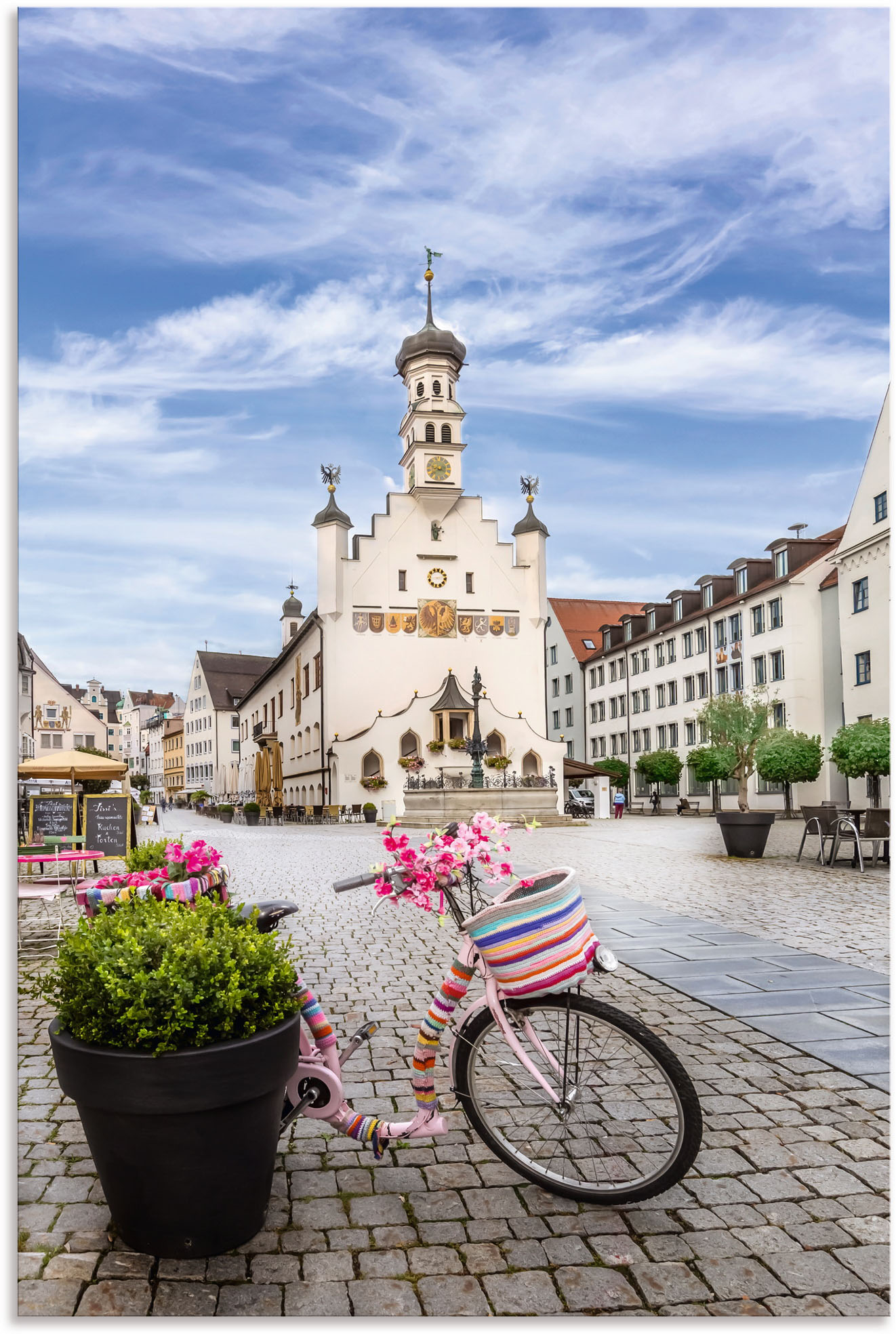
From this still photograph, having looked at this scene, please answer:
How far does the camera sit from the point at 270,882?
50.3ft

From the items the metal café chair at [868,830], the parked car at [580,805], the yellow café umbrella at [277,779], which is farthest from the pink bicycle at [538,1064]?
the yellow café umbrella at [277,779]

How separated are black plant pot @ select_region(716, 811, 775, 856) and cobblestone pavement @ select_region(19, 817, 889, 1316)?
12.9 metres

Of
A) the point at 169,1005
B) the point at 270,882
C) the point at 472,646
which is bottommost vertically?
the point at 270,882

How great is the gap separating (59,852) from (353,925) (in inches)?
153

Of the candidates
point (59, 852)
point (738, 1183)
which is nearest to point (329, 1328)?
point (738, 1183)

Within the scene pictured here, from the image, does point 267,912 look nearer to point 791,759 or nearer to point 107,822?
point 107,822

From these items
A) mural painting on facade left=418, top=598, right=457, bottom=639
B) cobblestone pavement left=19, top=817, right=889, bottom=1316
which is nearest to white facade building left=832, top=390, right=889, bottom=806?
mural painting on facade left=418, top=598, right=457, bottom=639

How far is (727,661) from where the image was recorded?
165 ft

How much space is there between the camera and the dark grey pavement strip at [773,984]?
5684 mm

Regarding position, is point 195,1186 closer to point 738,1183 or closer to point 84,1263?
point 84,1263

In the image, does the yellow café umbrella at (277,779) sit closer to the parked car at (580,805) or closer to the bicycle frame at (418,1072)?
the parked car at (580,805)

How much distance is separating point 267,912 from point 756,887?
11010 mm

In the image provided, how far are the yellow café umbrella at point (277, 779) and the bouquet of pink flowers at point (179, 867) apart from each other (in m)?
53.6

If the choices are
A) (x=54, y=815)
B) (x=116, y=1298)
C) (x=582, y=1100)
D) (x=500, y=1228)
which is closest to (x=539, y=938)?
(x=582, y=1100)
